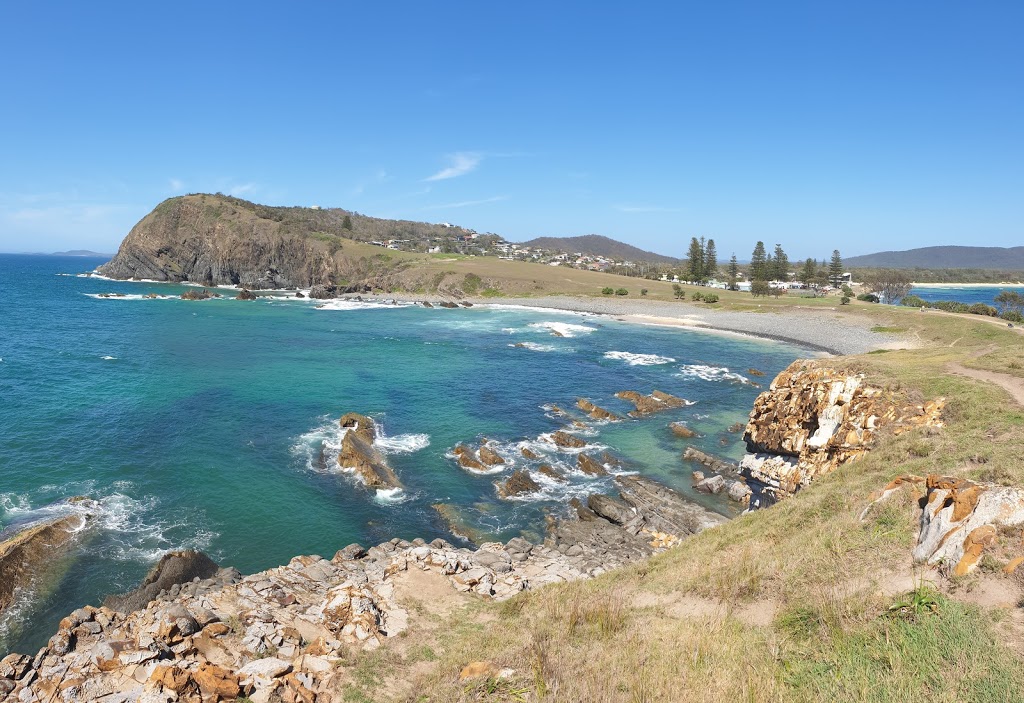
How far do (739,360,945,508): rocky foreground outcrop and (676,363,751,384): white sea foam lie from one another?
67.0 ft

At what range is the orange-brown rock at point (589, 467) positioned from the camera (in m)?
26.0

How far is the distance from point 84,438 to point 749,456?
33.5 metres

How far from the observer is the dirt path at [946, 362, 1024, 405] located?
1754 cm

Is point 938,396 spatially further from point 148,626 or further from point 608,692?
point 148,626

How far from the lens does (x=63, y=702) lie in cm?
936

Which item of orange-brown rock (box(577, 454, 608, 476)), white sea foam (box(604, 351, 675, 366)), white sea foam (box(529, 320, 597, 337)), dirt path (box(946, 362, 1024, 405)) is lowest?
orange-brown rock (box(577, 454, 608, 476))

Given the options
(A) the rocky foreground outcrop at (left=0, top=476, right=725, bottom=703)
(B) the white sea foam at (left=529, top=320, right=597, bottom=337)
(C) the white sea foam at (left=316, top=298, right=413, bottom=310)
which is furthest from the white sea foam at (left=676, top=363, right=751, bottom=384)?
(C) the white sea foam at (left=316, top=298, right=413, bottom=310)

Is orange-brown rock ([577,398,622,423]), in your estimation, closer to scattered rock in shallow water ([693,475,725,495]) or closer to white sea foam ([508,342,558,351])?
scattered rock in shallow water ([693,475,725,495])

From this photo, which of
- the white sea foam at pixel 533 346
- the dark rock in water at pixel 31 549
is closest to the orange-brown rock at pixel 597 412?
the white sea foam at pixel 533 346

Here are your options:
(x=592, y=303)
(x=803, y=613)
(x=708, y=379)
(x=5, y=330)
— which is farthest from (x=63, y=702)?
(x=592, y=303)

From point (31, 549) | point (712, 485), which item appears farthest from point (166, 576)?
point (712, 485)

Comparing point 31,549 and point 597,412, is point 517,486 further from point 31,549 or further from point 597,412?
point 31,549

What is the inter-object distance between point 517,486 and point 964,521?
1745cm

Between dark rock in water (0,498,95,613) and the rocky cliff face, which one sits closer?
dark rock in water (0,498,95,613)
